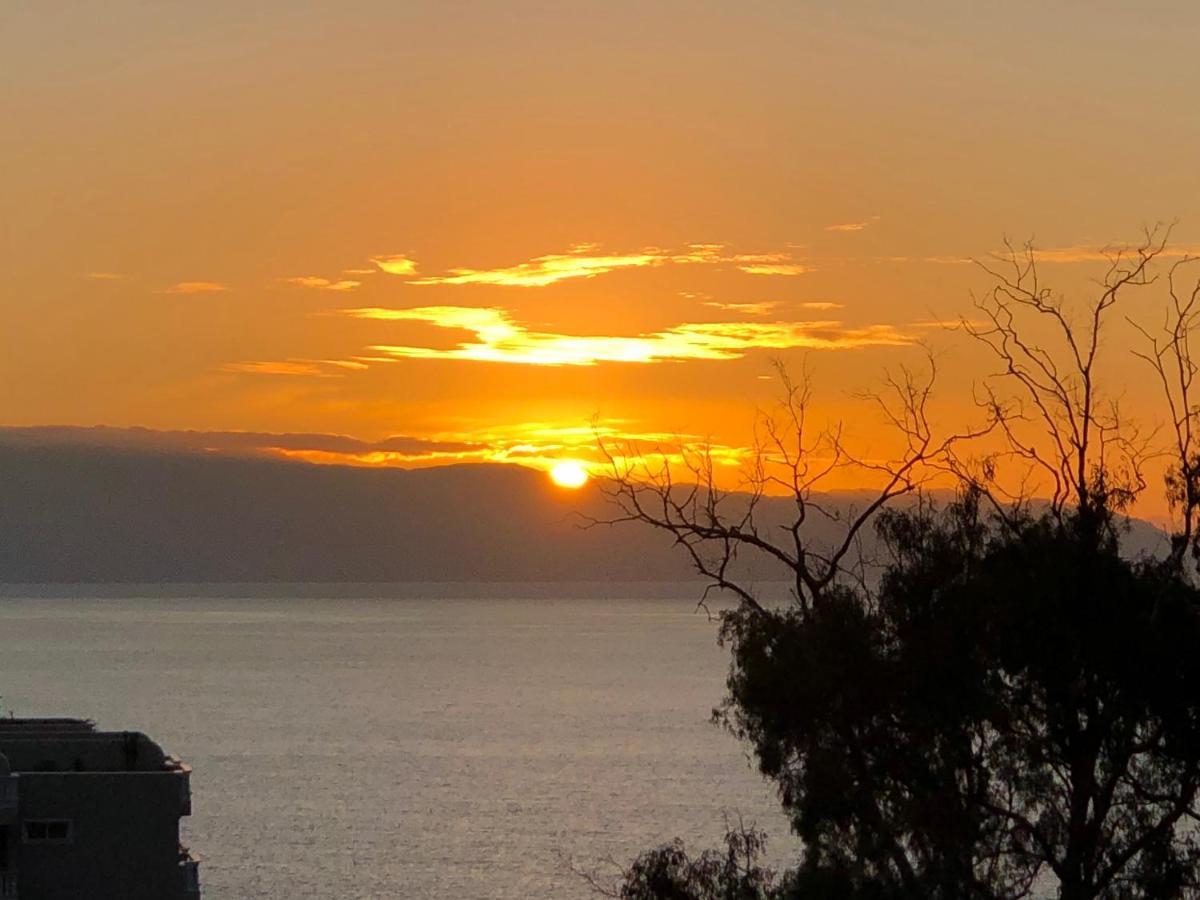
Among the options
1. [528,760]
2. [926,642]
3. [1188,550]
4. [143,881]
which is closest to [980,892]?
[926,642]

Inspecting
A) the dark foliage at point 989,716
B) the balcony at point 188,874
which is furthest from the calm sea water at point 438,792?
the dark foliage at point 989,716

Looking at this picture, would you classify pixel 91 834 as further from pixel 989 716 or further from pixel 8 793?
pixel 989 716

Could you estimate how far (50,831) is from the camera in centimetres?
3719

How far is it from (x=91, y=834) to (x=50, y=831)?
76 cm

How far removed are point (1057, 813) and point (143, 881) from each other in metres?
20.8

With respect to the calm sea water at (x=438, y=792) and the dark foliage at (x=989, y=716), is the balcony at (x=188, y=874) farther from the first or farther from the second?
the calm sea water at (x=438, y=792)

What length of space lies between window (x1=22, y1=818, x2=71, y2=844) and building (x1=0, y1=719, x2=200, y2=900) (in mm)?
19

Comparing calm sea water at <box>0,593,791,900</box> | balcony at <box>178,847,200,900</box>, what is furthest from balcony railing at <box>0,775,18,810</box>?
calm sea water at <box>0,593,791,900</box>

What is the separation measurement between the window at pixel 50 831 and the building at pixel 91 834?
0.02 meters

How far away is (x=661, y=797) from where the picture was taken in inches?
4560

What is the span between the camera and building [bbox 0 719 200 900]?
3684 centimetres

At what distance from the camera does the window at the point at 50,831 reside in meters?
37.1

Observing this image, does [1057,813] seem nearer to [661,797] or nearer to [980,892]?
[980,892]

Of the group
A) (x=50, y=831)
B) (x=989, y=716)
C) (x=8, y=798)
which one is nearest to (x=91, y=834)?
(x=50, y=831)
